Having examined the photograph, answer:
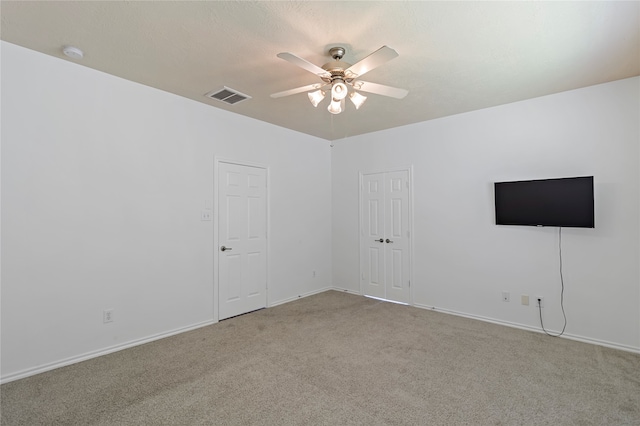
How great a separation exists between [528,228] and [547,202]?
406 mm

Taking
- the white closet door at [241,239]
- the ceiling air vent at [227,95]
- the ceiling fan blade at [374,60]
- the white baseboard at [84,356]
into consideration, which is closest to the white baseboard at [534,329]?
the white closet door at [241,239]

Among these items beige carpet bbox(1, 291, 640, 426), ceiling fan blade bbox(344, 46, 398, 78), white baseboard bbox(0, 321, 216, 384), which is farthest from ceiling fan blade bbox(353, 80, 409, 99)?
white baseboard bbox(0, 321, 216, 384)

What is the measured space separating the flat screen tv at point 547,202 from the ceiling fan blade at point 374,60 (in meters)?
2.45

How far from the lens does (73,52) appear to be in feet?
8.27

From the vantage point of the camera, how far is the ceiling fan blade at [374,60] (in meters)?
1.93

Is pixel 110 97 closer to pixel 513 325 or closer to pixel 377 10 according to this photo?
pixel 377 10

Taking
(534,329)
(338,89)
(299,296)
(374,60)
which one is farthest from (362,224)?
(374,60)

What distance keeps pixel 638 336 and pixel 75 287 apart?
537 cm

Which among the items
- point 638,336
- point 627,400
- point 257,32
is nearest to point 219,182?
point 257,32

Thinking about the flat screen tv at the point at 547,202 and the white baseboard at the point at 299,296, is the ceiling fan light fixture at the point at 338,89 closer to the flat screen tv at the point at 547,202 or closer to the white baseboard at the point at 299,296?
the flat screen tv at the point at 547,202

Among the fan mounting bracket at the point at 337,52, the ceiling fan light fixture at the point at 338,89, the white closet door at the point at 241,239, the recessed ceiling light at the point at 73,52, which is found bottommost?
the white closet door at the point at 241,239

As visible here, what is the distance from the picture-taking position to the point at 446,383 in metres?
2.45

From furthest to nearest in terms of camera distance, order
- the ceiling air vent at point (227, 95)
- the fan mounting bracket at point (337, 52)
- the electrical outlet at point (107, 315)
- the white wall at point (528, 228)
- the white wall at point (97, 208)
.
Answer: the ceiling air vent at point (227, 95)
the white wall at point (528, 228)
the electrical outlet at point (107, 315)
the white wall at point (97, 208)
the fan mounting bracket at point (337, 52)

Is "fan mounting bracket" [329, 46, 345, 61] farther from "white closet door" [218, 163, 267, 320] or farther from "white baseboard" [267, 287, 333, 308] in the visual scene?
"white baseboard" [267, 287, 333, 308]
